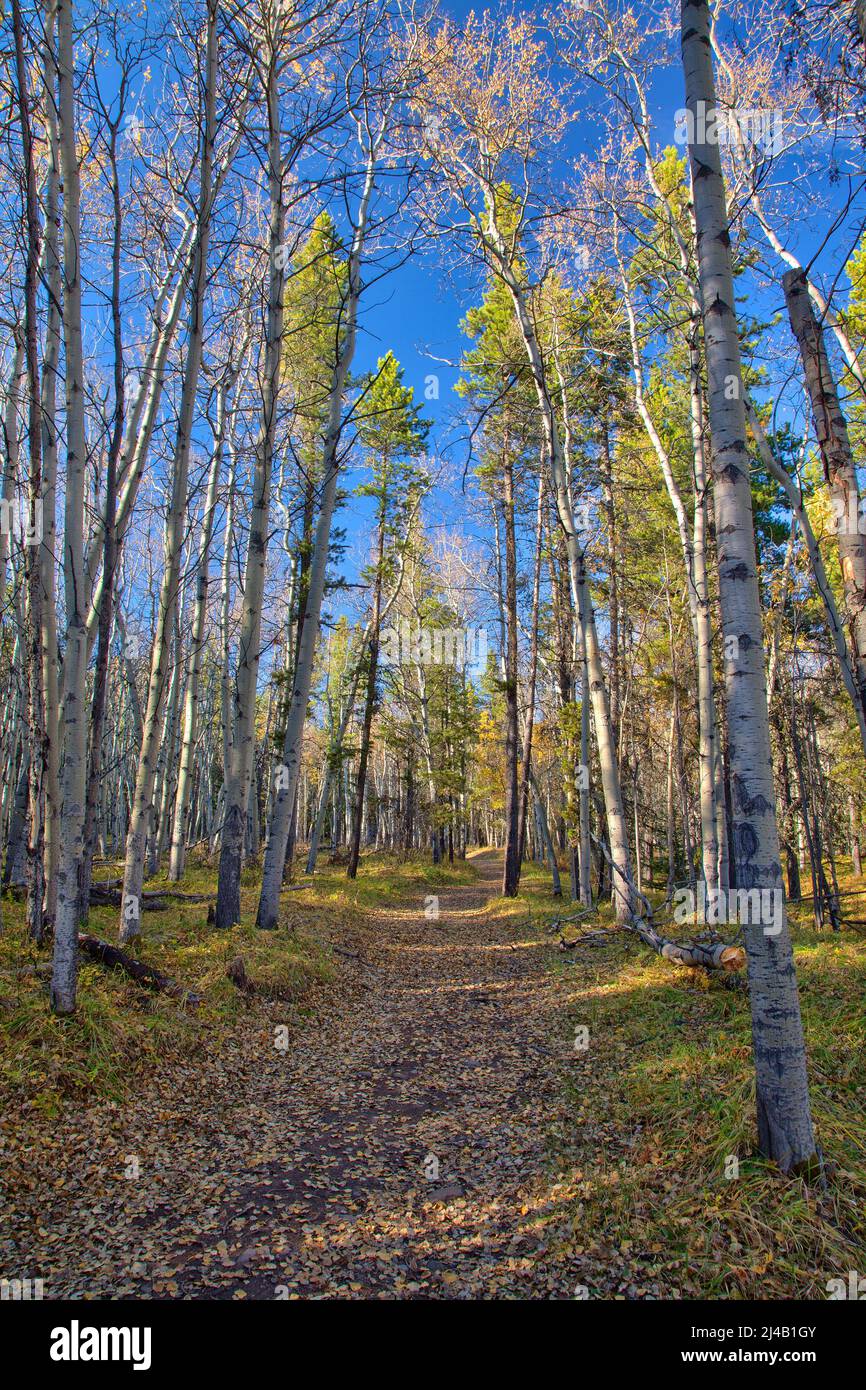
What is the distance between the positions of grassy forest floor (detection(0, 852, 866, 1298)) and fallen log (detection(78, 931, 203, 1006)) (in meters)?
0.14

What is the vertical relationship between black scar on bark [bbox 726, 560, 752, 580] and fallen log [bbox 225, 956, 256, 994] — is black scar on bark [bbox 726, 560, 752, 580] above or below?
above

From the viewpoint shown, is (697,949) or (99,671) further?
(99,671)

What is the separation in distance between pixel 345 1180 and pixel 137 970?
3.11m

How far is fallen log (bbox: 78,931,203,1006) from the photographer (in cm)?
589

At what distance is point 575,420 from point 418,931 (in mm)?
11309

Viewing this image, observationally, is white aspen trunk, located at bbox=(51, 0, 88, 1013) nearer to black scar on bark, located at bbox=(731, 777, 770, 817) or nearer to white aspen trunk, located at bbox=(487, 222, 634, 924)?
black scar on bark, located at bbox=(731, 777, 770, 817)

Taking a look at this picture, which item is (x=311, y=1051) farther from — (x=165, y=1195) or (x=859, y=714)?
(x=859, y=714)

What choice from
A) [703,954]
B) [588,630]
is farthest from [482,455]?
[703,954]

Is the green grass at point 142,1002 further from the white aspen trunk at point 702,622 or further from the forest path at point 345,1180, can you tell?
the white aspen trunk at point 702,622

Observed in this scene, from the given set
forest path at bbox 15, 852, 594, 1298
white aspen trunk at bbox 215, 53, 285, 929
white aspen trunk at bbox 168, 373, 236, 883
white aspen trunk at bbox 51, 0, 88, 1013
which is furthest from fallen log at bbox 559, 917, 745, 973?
white aspen trunk at bbox 168, 373, 236, 883

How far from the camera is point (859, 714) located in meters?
4.87

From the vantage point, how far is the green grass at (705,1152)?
2789mm

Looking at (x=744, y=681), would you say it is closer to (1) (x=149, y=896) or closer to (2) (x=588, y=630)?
(2) (x=588, y=630)
